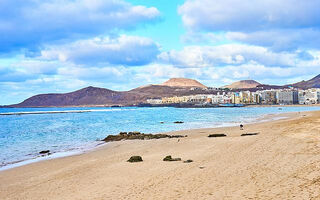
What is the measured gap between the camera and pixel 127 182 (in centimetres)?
1066

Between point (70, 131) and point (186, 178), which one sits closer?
point (186, 178)

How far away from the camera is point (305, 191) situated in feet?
26.4

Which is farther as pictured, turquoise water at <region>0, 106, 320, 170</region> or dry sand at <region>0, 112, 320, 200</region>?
turquoise water at <region>0, 106, 320, 170</region>

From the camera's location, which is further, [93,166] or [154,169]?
[93,166]

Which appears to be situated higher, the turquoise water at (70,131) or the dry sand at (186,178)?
the dry sand at (186,178)

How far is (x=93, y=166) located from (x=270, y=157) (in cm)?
820

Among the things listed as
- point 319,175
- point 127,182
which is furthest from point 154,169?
point 319,175

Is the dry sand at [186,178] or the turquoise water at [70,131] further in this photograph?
the turquoise water at [70,131]

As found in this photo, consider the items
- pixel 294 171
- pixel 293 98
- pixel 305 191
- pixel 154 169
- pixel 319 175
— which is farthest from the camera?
pixel 293 98

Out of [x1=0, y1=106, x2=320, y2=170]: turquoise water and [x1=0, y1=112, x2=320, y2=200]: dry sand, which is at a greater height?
[x1=0, y1=112, x2=320, y2=200]: dry sand

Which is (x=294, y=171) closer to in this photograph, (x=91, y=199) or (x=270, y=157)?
(x=270, y=157)

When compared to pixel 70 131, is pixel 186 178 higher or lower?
higher

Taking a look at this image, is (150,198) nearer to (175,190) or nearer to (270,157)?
(175,190)

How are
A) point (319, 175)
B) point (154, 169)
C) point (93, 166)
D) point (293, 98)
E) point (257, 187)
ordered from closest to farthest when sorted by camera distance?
point (257, 187)
point (319, 175)
point (154, 169)
point (93, 166)
point (293, 98)
